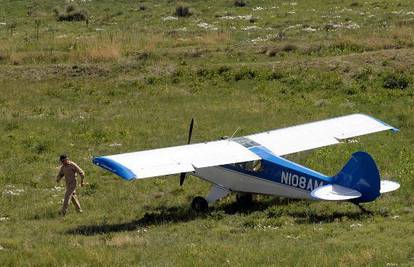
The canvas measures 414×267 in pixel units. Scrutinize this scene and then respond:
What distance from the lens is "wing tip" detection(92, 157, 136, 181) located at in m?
18.8

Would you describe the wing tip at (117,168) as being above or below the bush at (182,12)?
above

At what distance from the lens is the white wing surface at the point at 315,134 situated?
2240 cm

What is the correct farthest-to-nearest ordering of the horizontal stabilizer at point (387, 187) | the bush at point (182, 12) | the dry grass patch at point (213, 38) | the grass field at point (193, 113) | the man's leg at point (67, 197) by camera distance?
1. the bush at point (182, 12)
2. the dry grass patch at point (213, 38)
3. the man's leg at point (67, 197)
4. the horizontal stabilizer at point (387, 187)
5. the grass field at point (193, 113)

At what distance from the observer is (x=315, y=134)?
23.1 metres

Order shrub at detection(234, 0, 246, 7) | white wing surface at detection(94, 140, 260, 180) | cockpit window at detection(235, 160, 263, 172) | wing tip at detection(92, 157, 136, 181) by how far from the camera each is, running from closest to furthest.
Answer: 1. wing tip at detection(92, 157, 136, 181)
2. white wing surface at detection(94, 140, 260, 180)
3. cockpit window at detection(235, 160, 263, 172)
4. shrub at detection(234, 0, 246, 7)

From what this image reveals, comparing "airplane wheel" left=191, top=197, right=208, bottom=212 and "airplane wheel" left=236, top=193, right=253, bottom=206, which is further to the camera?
"airplane wheel" left=236, top=193, right=253, bottom=206

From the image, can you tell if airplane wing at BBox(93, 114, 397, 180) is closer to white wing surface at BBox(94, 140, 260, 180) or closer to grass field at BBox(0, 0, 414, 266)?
white wing surface at BBox(94, 140, 260, 180)

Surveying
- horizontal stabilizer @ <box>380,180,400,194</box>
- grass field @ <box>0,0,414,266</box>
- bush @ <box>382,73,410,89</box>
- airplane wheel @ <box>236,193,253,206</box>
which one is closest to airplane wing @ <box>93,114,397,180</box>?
airplane wheel @ <box>236,193,253,206</box>

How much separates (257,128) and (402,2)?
3103cm

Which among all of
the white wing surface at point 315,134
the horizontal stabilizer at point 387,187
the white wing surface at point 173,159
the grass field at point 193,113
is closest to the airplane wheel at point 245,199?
the grass field at point 193,113

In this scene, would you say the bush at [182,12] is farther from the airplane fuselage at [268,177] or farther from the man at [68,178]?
the man at [68,178]

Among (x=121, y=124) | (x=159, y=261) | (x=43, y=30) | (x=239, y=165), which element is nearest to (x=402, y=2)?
(x=43, y=30)

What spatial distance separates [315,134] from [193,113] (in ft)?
34.4

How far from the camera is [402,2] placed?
190 ft
